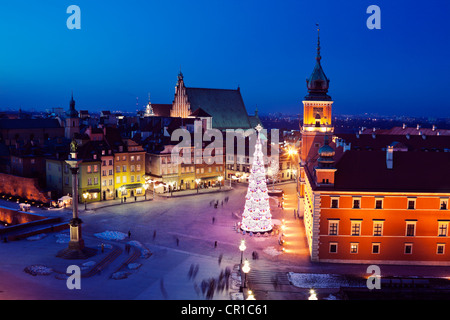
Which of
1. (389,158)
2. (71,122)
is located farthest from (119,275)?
(71,122)

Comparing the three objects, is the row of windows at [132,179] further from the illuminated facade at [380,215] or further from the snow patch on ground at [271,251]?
the illuminated facade at [380,215]

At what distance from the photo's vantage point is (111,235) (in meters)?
41.0

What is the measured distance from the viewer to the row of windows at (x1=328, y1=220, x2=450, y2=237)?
113ft

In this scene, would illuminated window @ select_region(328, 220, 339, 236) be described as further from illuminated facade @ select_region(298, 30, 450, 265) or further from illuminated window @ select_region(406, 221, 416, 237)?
illuminated window @ select_region(406, 221, 416, 237)

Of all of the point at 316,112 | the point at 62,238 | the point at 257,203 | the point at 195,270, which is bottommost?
the point at 195,270

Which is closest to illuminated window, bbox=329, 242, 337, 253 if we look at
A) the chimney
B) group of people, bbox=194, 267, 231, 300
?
the chimney

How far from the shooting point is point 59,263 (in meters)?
33.2

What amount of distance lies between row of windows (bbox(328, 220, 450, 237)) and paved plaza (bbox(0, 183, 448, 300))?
2.56 meters

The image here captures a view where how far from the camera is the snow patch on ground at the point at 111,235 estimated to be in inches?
1596

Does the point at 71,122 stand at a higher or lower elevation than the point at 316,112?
lower

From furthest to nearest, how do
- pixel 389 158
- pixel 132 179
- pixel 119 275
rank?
pixel 132 179
pixel 389 158
pixel 119 275

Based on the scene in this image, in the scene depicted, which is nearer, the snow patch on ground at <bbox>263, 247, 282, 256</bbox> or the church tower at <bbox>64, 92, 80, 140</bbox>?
the snow patch on ground at <bbox>263, 247, 282, 256</bbox>

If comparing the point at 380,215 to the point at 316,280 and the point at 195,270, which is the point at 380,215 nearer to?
the point at 316,280

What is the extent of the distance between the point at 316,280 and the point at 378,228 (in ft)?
23.5
